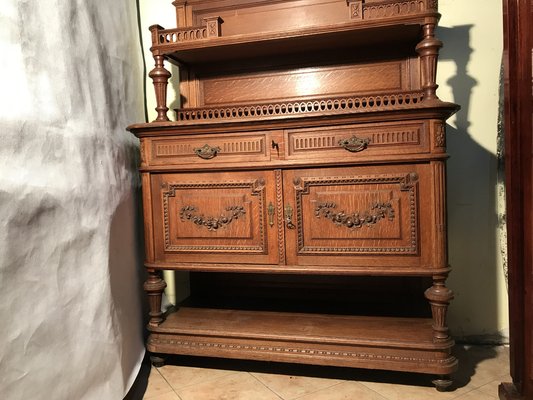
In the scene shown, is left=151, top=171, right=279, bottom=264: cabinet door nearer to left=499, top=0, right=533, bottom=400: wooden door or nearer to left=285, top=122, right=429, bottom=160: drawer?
left=285, top=122, right=429, bottom=160: drawer

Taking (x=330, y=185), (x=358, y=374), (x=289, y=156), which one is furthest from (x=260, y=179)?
(x=358, y=374)

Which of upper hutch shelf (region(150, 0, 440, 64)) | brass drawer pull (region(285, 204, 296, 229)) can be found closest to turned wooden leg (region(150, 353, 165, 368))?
brass drawer pull (region(285, 204, 296, 229))

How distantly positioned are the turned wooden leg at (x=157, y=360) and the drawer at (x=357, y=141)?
2.72 ft

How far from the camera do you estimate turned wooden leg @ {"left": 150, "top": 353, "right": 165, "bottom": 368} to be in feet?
5.00

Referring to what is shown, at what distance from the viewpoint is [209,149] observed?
140cm

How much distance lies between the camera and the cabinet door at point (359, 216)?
4.19 feet

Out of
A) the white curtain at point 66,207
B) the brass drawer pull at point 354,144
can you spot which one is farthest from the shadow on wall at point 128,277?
the brass drawer pull at point 354,144

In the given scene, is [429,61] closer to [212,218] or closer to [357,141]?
[357,141]

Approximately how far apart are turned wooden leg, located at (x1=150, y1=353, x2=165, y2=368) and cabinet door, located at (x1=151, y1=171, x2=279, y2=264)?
35cm

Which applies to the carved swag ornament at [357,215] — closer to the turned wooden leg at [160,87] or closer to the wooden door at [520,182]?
the wooden door at [520,182]

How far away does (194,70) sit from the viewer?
5.88 ft

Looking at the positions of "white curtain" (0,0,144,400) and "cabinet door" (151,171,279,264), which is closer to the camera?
"white curtain" (0,0,144,400)

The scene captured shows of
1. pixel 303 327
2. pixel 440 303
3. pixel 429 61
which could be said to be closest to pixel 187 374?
pixel 303 327

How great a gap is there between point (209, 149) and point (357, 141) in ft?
1.52
